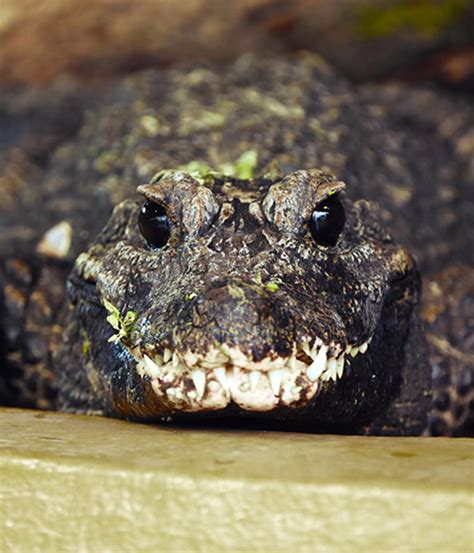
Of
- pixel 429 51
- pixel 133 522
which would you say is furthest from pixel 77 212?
pixel 133 522

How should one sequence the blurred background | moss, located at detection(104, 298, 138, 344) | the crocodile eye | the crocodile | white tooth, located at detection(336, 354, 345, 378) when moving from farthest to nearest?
the blurred background, the crocodile eye, moss, located at detection(104, 298, 138, 344), white tooth, located at detection(336, 354, 345, 378), the crocodile

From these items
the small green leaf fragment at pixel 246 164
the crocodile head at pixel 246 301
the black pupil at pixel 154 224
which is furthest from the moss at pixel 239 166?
the black pupil at pixel 154 224

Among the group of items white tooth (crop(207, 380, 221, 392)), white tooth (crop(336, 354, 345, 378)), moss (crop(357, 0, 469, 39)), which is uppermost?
moss (crop(357, 0, 469, 39))

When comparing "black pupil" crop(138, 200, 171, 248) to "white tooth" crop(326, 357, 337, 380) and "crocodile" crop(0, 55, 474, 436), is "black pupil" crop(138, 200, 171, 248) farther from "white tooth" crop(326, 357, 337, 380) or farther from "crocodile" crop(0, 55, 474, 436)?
"white tooth" crop(326, 357, 337, 380)

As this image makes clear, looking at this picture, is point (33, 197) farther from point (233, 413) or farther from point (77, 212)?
point (233, 413)

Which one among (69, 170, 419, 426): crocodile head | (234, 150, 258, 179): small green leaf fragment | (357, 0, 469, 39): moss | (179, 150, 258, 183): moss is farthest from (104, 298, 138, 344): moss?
(357, 0, 469, 39): moss

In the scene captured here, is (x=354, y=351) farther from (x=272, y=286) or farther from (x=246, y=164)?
(x=246, y=164)

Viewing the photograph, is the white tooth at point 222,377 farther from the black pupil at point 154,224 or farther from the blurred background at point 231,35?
the blurred background at point 231,35
